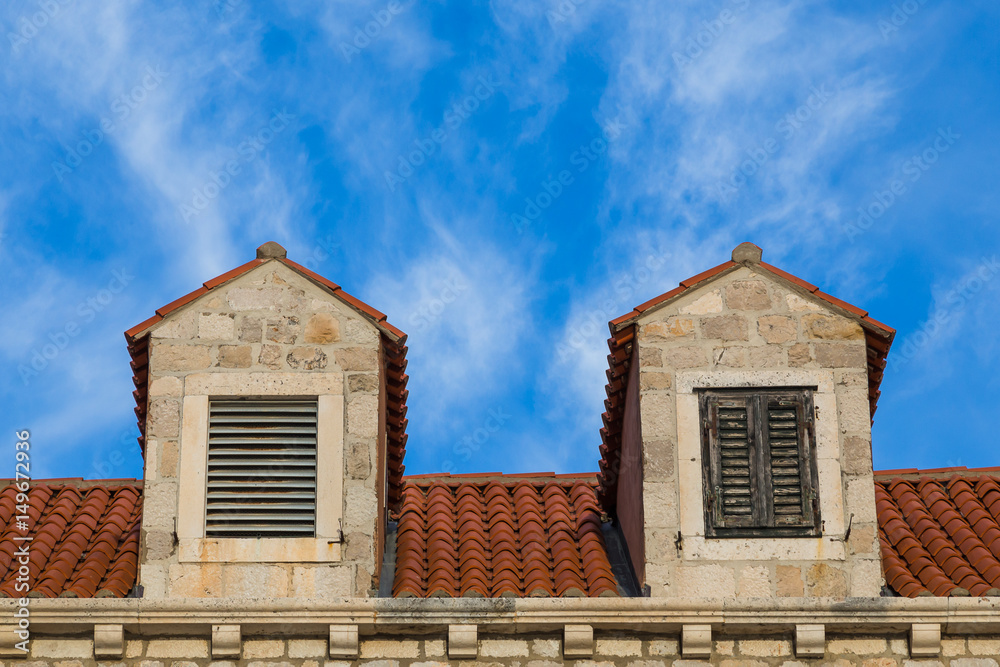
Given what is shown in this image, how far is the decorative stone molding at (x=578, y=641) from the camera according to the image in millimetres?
10062

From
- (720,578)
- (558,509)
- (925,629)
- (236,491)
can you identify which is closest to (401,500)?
(558,509)

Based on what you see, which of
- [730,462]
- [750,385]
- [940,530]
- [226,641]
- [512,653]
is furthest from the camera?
[940,530]

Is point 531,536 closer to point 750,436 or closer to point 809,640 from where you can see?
point 750,436

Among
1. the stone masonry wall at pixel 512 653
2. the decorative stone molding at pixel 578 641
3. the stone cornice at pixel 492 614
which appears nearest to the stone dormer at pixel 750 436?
the stone cornice at pixel 492 614

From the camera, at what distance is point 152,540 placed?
10.5 m

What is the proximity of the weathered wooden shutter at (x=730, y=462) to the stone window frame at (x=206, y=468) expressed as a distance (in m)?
2.82

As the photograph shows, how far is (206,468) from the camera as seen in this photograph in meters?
10.7

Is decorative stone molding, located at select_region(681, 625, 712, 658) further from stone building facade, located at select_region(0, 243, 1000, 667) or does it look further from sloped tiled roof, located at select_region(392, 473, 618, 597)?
sloped tiled roof, located at select_region(392, 473, 618, 597)

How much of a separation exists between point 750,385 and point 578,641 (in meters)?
2.43

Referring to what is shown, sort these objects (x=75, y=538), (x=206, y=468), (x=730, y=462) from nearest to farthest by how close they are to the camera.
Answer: (x=206, y=468) → (x=730, y=462) → (x=75, y=538)

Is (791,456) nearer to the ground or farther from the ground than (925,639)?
farther from the ground

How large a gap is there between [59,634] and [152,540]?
36.2 inches

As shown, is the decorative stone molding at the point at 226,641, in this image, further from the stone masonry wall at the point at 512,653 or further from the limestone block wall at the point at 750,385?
the limestone block wall at the point at 750,385

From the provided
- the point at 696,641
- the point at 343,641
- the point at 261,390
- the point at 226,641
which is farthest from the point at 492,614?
the point at 261,390
